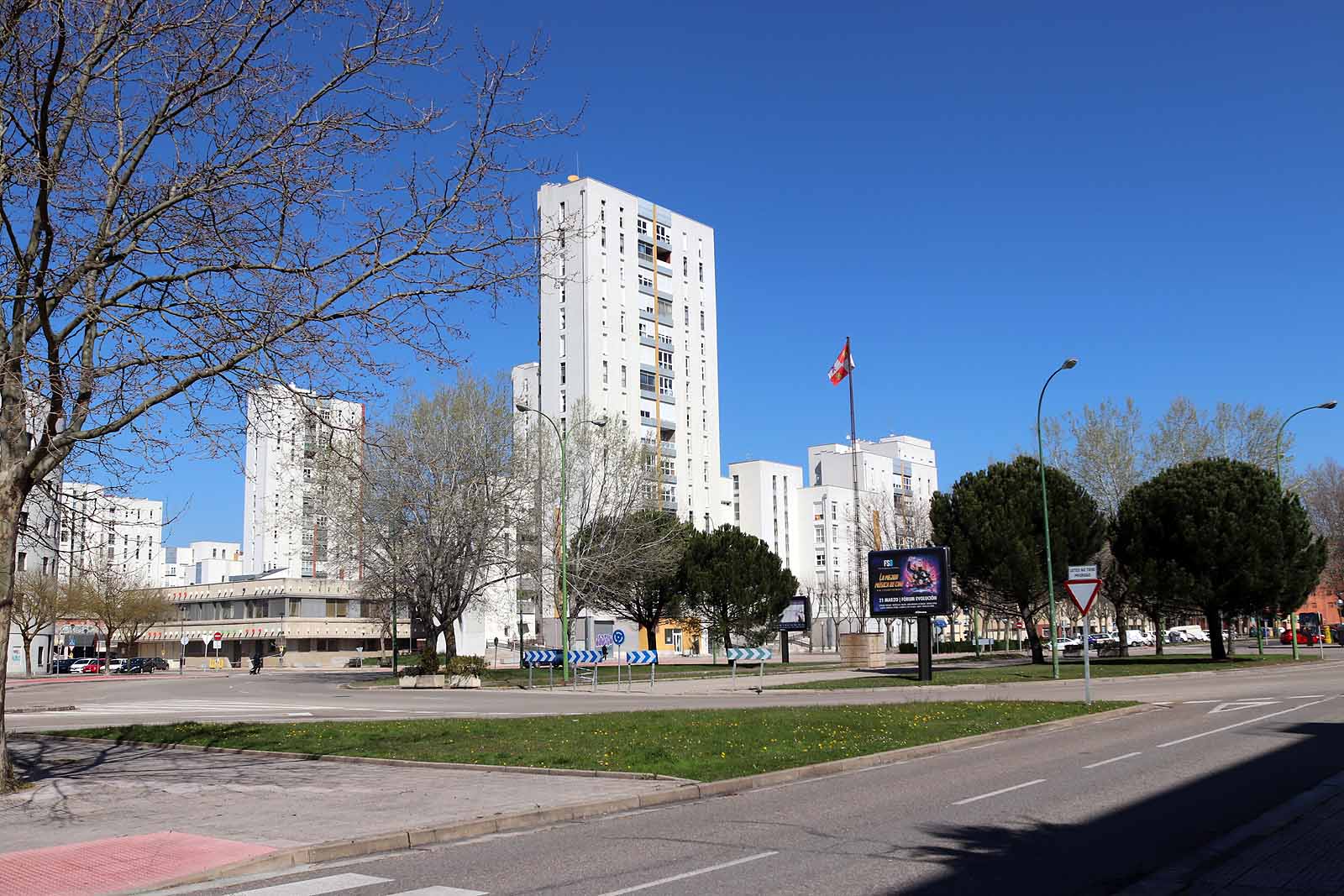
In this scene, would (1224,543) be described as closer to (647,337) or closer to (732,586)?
(732,586)

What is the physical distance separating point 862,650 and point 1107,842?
44292 mm

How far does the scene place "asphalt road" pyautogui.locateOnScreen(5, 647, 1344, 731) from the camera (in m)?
27.1

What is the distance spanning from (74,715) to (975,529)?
113ft

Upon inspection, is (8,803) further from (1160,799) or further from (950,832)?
(1160,799)

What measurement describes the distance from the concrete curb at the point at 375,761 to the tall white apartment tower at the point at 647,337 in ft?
221

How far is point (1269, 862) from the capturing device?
315 inches

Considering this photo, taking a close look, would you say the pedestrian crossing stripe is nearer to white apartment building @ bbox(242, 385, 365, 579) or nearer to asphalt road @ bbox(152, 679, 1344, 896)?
asphalt road @ bbox(152, 679, 1344, 896)

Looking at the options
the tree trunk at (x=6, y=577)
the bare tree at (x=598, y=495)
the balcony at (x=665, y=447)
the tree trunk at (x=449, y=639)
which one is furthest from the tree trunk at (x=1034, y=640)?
the balcony at (x=665, y=447)

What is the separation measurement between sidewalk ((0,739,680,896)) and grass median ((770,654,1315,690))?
23113 millimetres

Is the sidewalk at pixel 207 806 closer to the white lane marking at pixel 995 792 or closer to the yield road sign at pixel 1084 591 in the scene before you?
the white lane marking at pixel 995 792

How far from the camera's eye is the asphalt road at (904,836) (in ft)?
25.2

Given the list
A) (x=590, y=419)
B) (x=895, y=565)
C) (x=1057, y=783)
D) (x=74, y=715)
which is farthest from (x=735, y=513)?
(x=1057, y=783)

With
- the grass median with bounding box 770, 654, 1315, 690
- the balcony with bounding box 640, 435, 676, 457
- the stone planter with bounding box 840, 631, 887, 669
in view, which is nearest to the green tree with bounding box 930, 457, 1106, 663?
the grass median with bounding box 770, 654, 1315, 690

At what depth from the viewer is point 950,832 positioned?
9422 mm
